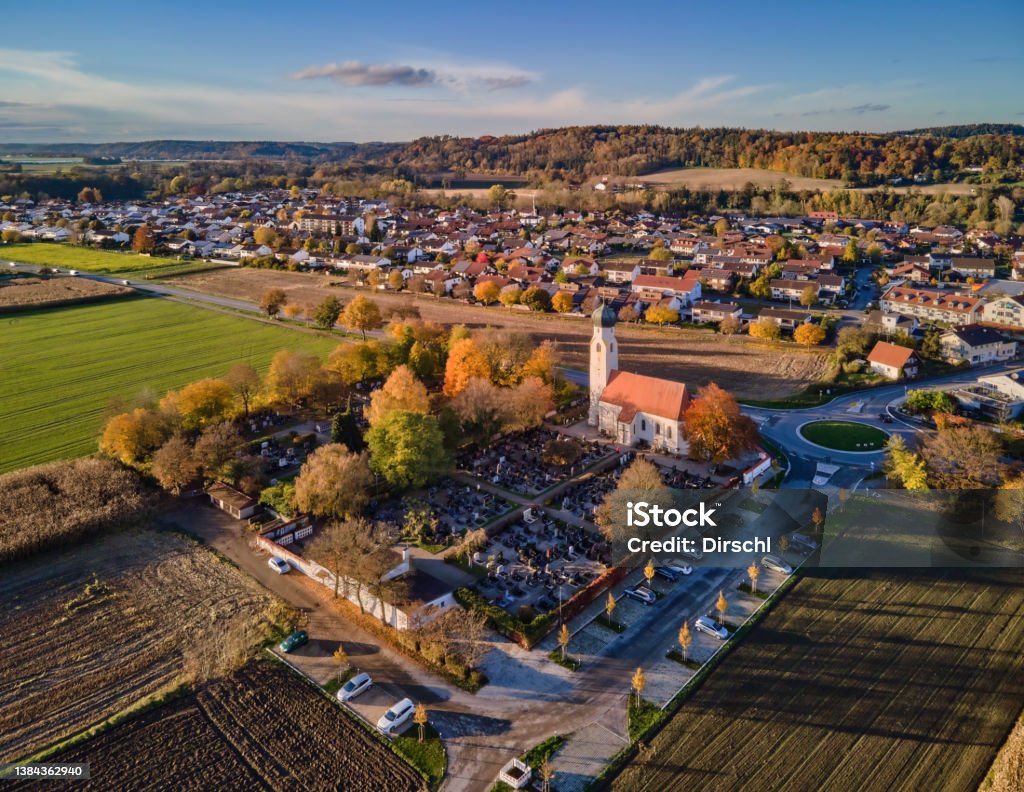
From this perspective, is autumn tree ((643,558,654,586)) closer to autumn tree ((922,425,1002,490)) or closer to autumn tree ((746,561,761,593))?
autumn tree ((746,561,761,593))

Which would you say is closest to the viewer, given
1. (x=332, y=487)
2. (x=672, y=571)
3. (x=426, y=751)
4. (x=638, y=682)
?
(x=426, y=751)

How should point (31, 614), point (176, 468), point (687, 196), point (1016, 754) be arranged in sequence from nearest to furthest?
point (1016, 754) < point (31, 614) < point (176, 468) < point (687, 196)

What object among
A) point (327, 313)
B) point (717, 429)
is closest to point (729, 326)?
point (717, 429)

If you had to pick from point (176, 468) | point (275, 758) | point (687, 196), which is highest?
point (687, 196)

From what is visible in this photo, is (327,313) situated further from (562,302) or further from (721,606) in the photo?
(721,606)

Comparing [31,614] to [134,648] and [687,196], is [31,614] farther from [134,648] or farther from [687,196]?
[687,196]

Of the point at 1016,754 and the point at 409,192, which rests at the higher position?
the point at 409,192

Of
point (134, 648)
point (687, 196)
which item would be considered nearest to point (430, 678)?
point (134, 648)

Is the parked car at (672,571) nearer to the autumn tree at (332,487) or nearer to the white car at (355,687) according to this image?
the white car at (355,687)
